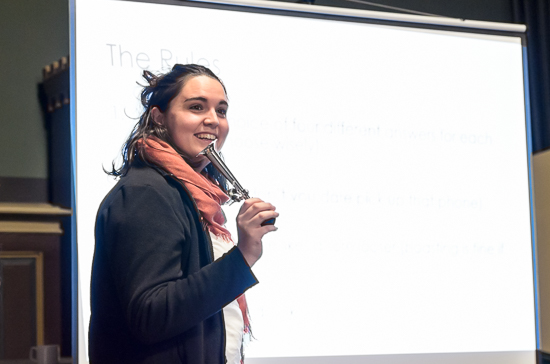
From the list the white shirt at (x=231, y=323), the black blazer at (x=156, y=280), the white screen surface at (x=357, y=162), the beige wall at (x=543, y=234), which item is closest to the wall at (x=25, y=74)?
the white screen surface at (x=357, y=162)

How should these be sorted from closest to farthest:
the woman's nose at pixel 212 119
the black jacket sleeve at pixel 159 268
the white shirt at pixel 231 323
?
the black jacket sleeve at pixel 159 268 → the white shirt at pixel 231 323 → the woman's nose at pixel 212 119

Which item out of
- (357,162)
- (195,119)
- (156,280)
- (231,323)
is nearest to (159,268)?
(156,280)

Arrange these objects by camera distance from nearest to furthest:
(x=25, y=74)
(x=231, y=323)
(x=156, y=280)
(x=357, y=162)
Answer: (x=156, y=280) → (x=231, y=323) → (x=357, y=162) → (x=25, y=74)

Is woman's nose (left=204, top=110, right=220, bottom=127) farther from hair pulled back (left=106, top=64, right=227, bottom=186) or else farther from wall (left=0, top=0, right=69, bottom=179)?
wall (left=0, top=0, right=69, bottom=179)

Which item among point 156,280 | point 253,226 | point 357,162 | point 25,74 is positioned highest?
point 25,74

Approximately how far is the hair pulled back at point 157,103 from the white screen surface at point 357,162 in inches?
1.1

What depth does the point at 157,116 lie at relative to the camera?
1.78m

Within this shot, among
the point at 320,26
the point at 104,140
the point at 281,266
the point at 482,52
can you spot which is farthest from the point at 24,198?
the point at 482,52

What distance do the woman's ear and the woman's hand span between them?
1.10 feet

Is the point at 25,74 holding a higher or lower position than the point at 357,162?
higher

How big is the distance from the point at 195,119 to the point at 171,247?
39cm

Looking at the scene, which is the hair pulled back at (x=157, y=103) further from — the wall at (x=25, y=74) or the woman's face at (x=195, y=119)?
the wall at (x=25, y=74)

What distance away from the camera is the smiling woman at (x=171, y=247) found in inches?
62.8

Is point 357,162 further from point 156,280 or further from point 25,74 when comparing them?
point 25,74
